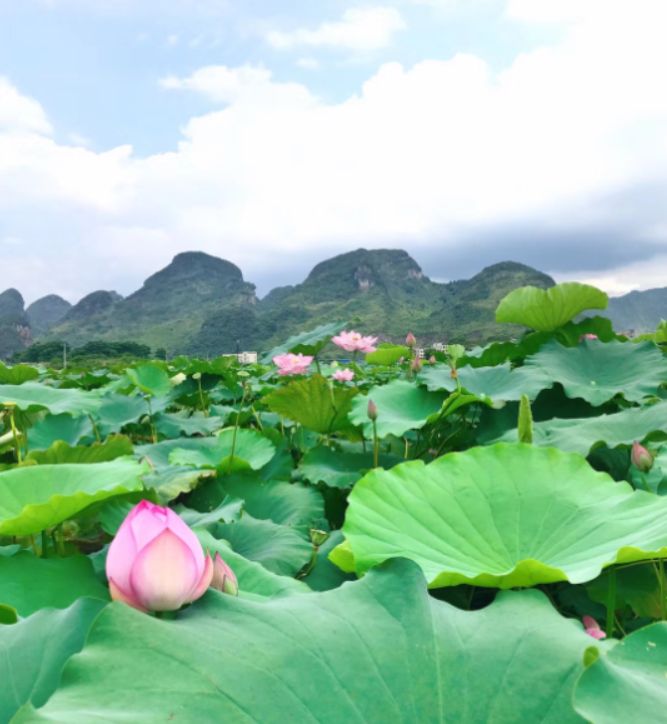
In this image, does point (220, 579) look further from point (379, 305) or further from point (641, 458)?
point (379, 305)

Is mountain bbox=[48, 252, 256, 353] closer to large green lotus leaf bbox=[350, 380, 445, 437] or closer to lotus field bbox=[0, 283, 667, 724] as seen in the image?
large green lotus leaf bbox=[350, 380, 445, 437]

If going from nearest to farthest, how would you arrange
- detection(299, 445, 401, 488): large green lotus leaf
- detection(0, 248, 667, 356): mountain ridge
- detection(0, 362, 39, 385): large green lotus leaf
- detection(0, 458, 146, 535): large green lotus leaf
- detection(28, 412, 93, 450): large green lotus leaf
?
detection(0, 458, 146, 535): large green lotus leaf < detection(299, 445, 401, 488): large green lotus leaf < detection(28, 412, 93, 450): large green lotus leaf < detection(0, 362, 39, 385): large green lotus leaf < detection(0, 248, 667, 356): mountain ridge

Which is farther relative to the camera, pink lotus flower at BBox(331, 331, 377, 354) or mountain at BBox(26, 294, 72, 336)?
mountain at BBox(26, 294, 72, 336)

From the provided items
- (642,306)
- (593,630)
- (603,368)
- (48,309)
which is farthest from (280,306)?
(593,630)

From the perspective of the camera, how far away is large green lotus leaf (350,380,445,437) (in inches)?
59.6

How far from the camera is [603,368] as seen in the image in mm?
1875

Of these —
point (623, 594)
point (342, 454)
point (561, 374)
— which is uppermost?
point (561, 374)

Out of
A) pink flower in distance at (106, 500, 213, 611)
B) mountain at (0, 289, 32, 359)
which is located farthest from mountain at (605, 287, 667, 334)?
pink flower in distance at (106, 500, 213, 611)

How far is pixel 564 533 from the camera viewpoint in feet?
2.69

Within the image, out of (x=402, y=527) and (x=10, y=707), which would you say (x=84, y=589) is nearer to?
(x=10, y=707)

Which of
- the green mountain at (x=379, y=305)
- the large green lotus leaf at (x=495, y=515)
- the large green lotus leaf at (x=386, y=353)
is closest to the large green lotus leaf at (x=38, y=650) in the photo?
the large green lotus leaf at (x=495, y=515)

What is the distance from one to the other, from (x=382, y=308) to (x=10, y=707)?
72.9 meters

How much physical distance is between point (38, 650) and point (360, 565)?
39cm

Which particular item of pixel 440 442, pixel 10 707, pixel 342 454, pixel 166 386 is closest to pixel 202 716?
pixel 10 707
